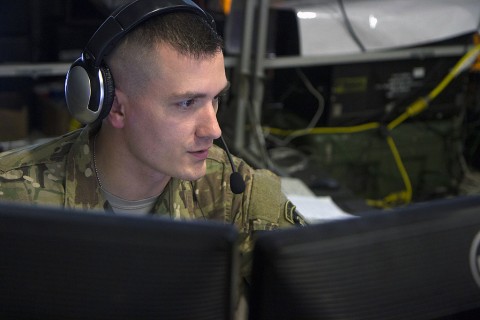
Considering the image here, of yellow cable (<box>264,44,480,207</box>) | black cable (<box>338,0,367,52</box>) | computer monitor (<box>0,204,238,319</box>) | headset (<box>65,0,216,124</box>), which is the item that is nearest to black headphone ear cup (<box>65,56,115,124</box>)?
headset (<box>65,0,216,124</box>)

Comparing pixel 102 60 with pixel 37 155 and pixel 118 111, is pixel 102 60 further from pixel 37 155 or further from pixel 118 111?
pixel 37 155

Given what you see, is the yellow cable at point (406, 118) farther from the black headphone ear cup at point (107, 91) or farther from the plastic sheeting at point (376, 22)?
the black headphone ear cup at point (107, 91)

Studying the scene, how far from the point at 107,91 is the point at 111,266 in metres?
0.52

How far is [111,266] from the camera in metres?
0.46

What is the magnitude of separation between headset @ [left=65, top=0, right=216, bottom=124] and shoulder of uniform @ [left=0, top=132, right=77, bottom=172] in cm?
12

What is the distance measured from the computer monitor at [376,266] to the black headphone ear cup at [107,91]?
52 cm

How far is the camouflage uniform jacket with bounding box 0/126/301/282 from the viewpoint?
3.38 ft

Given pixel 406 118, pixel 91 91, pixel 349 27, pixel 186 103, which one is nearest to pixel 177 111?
pixel 186 103

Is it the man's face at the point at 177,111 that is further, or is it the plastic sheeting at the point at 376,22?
the plastic sheeting at the point at 376,22

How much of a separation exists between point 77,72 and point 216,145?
34 cm

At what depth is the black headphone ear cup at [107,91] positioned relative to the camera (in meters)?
0.93

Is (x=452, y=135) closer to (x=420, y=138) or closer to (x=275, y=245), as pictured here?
(x=420, y=138)

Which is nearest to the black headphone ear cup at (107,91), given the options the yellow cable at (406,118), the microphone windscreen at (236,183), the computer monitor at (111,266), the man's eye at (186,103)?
the man's eye at (186,103)

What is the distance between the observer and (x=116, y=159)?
1051mm
